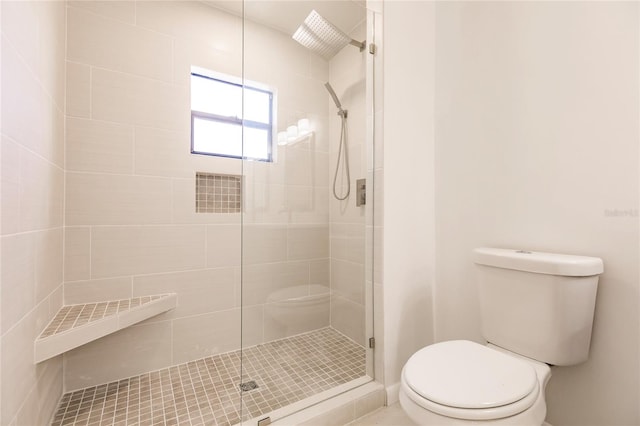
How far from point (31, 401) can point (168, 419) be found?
0.52 meters

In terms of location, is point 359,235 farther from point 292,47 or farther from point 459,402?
point 292,47

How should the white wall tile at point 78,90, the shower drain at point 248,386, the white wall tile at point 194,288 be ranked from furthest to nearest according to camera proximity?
the white wall tile at point 194,288 < the white wall tile at point 78,90 < the shower drain at point 248,386

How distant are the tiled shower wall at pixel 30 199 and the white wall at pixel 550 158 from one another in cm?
181

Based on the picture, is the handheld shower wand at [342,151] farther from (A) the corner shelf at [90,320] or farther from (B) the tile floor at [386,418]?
(A) the corner shelf at [90,320]

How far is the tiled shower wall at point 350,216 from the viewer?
61.5 inches

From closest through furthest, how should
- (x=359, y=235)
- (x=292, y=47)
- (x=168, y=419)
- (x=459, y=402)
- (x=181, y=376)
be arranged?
(x=459, y=402), (x=168, y=419), (x=292, y=47), (x=359, y=235), (x=181, y=376)

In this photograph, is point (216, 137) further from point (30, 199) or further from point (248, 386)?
point (248, 386)

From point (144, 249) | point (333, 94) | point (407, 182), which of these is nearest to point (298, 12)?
point (333, 94)

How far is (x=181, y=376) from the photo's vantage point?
5.58 ft

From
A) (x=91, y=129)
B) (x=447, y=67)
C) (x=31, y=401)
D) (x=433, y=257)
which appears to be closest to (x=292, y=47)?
(x=447, y=67)

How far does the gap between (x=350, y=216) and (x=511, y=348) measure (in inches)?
35.8

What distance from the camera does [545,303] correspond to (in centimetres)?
109

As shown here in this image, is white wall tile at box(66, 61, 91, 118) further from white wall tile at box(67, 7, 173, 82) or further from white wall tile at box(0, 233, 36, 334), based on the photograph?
white wall tile at box(0, 233, 36, 334)

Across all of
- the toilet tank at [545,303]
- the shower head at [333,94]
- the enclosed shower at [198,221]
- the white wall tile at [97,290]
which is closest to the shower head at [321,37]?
the enclosed shower at [198,221]
